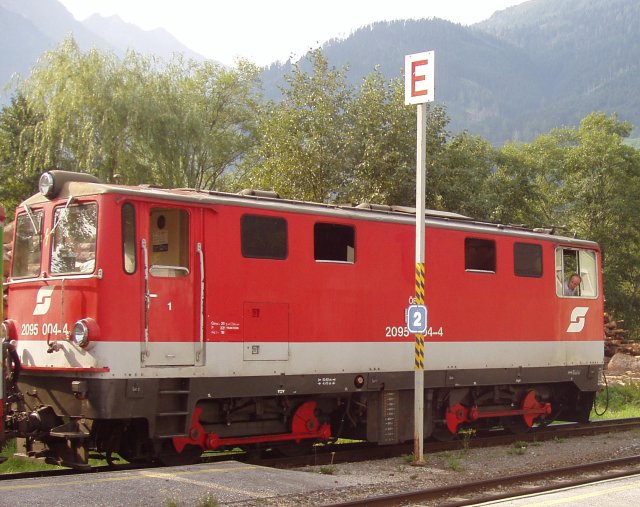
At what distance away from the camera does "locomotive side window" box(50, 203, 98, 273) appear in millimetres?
10094

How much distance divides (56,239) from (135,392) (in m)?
2.26

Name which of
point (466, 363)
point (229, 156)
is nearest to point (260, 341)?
point (466, 363)

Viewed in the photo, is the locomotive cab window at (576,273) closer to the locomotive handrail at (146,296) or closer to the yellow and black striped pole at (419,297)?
the yellow and black striped pole at (419,297)

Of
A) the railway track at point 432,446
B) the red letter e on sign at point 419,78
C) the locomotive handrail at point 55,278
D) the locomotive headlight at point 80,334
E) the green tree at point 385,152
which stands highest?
the green tree at point 385,152

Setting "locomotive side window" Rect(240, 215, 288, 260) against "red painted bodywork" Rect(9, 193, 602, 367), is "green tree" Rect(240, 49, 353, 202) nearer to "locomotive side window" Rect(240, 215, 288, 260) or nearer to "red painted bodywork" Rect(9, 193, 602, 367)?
"red painted bodywork" Rect(9, 193, 602, 367)

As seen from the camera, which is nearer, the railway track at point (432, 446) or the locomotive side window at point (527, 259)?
the railway track at point (432, 446)

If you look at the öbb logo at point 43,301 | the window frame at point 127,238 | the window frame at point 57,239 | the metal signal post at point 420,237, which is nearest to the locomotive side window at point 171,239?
the window frame at point 127,238

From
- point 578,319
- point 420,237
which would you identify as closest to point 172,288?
point 420,237

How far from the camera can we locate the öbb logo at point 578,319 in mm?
15828

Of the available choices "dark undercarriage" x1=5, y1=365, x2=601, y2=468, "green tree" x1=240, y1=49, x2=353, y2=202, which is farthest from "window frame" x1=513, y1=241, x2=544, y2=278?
"green tree" x1=240, y1=49, x2=353, y2=202

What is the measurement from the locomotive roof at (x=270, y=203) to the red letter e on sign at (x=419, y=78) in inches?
73.1

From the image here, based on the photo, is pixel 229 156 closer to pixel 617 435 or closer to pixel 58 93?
pixel 58 93

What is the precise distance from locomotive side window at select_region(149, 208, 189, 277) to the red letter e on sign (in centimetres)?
372

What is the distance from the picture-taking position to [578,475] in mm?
11203
